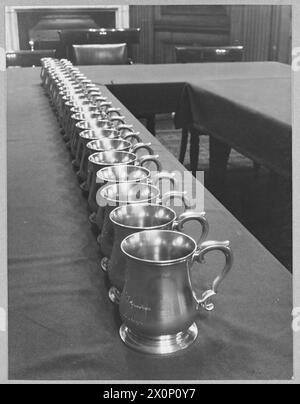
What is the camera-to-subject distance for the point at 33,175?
0.81m

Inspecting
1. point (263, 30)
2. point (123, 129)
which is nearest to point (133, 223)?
point (123, 129)

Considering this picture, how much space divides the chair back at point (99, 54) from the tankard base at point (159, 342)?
6.75ft

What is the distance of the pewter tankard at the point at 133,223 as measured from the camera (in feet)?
1.43

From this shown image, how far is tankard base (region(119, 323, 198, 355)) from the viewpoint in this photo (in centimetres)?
39

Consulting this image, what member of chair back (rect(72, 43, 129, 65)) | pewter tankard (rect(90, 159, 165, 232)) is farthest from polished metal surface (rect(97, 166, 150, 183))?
chair back (rect(72, 43, 129, 65))

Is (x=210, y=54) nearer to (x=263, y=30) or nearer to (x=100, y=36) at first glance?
(x=100, y=36)

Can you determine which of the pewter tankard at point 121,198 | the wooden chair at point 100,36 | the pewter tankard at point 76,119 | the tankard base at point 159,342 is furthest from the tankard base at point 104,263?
the wooden chair at point 100,36

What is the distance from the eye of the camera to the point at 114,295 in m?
0.46

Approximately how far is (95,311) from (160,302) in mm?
Result: 92

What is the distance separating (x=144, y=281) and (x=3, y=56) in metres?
0.32

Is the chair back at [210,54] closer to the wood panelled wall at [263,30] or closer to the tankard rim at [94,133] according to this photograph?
the wood panelled wall at [263,30]

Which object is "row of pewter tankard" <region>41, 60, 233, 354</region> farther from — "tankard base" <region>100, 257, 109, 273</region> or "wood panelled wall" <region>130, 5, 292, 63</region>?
"wood panelled wall" <region>130, 5, 292, 63</region>
